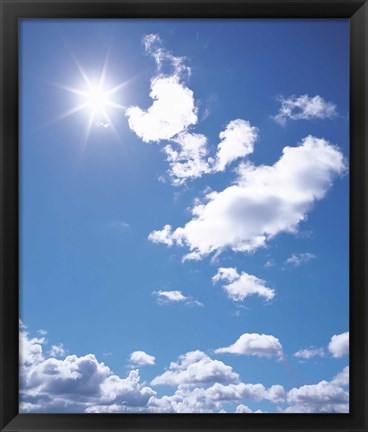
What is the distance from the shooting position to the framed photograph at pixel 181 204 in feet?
3.79

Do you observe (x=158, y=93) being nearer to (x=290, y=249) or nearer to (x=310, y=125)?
(x=310, y=125)

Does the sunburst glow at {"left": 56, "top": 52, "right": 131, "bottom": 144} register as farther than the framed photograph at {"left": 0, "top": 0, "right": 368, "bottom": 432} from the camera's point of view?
Yes

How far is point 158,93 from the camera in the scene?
2.11m

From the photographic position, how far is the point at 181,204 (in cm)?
281

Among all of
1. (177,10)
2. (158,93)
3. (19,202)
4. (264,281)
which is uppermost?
(158,93)

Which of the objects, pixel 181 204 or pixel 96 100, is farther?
pixel 181 204

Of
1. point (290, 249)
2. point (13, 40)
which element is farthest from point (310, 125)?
point (13, 40)

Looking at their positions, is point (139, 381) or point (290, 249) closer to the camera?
point (139, 381)

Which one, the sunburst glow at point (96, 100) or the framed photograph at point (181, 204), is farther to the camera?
the sunburst glow at point (96, 100)

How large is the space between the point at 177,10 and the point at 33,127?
2.23ft

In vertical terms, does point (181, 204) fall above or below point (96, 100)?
below

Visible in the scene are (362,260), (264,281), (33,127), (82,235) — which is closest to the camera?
(362,260)

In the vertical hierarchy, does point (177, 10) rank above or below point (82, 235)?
above

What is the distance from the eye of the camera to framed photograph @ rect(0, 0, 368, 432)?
1.16 meters
